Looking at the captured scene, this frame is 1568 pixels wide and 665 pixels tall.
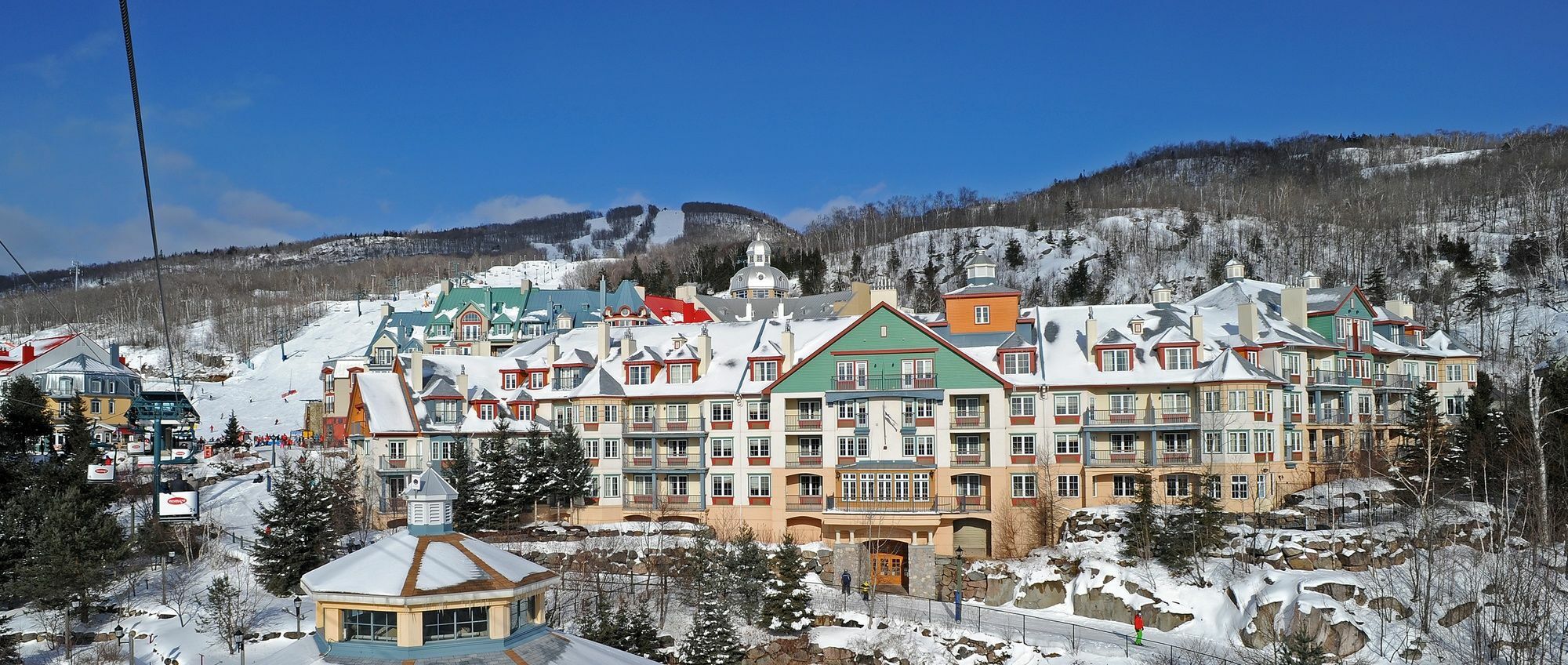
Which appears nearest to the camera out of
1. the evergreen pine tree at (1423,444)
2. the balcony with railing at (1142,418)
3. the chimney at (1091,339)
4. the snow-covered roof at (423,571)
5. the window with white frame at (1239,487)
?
the snow-covered roof at (423,571)

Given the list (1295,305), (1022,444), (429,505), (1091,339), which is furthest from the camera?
(1295,305)

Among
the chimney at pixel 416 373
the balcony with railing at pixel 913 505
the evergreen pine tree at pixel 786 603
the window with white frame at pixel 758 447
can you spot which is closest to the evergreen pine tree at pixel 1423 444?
the balcony with railing at pixel 913 505

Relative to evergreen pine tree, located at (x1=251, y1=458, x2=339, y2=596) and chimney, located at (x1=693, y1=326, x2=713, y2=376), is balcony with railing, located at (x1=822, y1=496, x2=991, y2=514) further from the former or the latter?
evergreen pine tree, located at (x1=251, y1=458, x2=339, y2=596)

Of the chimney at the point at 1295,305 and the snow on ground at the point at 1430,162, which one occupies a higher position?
the snow on ground at the point at 1430,162

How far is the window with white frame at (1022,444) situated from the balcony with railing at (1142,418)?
97.6 inches

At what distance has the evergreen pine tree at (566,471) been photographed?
178 feet

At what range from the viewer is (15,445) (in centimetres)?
5044

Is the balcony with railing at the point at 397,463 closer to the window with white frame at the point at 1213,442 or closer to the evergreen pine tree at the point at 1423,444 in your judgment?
the window with white frame at the point at 1213,442

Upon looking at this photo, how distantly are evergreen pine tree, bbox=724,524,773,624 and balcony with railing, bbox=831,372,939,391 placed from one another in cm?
1186

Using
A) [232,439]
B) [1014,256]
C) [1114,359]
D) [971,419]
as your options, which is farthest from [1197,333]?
[1014,256]

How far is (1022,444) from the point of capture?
175 feet

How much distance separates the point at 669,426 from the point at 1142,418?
21.9 meters

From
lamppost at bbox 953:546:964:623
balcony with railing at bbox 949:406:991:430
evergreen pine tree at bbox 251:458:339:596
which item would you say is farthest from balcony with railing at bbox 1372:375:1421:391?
evergreen pine tree at bbox 251:458:339:596

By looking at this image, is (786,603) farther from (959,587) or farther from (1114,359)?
(1114,359)
